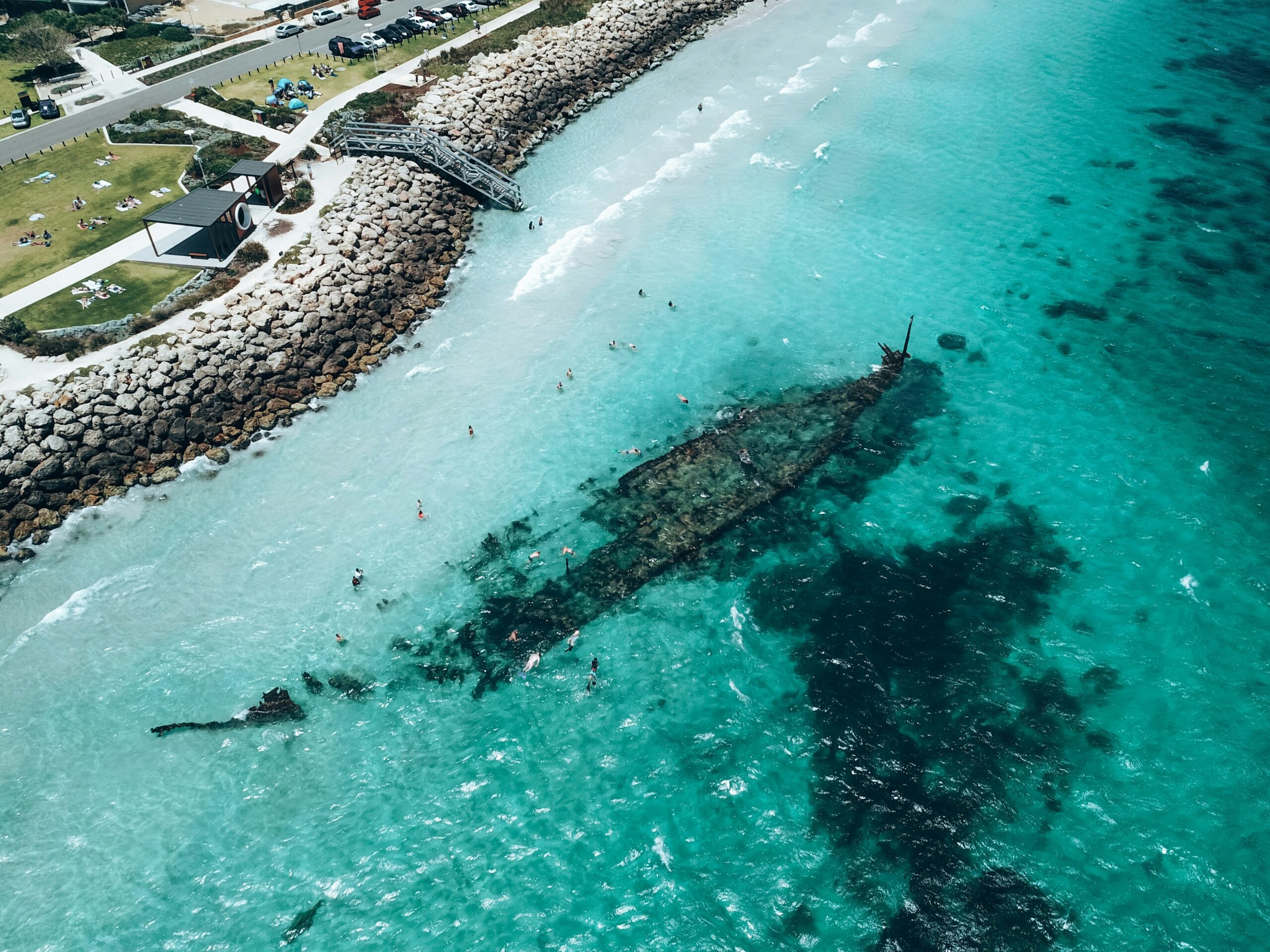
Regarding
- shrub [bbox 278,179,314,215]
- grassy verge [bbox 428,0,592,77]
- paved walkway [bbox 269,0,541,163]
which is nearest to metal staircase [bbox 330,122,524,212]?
paved walkway [bbox 269,0,541,163]

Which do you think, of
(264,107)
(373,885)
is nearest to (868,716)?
(373,885)

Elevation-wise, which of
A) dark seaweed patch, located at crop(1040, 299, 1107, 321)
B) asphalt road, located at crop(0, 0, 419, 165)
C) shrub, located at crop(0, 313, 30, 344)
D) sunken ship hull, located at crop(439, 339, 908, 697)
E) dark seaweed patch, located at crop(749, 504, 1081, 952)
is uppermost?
asphalt road, located at crop(0, 0, 419, 165)

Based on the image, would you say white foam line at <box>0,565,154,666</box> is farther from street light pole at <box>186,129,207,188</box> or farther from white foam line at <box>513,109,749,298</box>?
street light pole at <box>186,129,207,188</box>

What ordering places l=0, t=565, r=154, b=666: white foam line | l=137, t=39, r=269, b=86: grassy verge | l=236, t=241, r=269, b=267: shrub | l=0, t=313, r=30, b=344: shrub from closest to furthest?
l=0, t=565, r=154, b=666: white foam line < l=0, t=313, r=30, b=344: shrub < l=236, t=241, r=269, b=267: shrub < l=137, t=39, r=269, b=86: grassy verge

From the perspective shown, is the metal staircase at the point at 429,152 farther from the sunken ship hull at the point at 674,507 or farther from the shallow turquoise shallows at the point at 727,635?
the sunken ship hull at the point at 674,507

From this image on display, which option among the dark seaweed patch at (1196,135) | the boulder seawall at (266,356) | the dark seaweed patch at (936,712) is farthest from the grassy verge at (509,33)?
the dark seaweed patch at (936,712)

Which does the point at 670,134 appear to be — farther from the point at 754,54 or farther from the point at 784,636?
the point at 784,636

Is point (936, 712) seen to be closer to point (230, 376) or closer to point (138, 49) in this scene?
point (230, 376)
